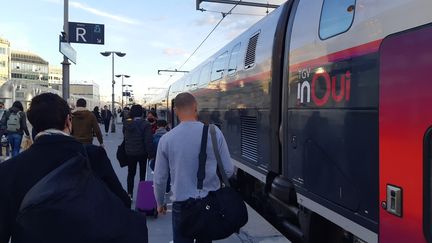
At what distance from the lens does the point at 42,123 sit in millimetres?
2234

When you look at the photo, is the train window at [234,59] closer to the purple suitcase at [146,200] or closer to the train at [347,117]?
the train at [347,117]

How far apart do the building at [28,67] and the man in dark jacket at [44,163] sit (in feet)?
365

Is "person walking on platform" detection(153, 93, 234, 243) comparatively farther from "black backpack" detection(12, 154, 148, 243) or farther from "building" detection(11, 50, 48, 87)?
"building" detection(11, 50, 48, 87)

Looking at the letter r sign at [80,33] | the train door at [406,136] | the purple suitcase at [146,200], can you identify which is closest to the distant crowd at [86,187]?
the train door at [406,136]

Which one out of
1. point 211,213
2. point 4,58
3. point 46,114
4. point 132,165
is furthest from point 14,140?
point 4,58

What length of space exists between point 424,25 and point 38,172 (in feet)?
7.08

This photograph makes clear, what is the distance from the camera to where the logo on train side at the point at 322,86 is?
3586 millimetres

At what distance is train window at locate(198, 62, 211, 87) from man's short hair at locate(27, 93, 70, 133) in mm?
9058

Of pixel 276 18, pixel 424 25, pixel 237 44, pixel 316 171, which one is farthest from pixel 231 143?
pixel 424 25

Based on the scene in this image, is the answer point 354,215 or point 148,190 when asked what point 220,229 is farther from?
point 148,190

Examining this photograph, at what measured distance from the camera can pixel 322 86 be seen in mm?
4027

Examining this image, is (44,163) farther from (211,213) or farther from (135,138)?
(135,138)

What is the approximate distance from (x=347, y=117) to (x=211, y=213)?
4.03 ft

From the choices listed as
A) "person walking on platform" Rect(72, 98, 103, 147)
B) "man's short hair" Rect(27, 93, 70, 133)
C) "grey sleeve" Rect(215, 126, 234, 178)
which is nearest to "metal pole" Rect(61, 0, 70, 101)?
"person walking on platform" Rect(72, 98, 103, 147)
